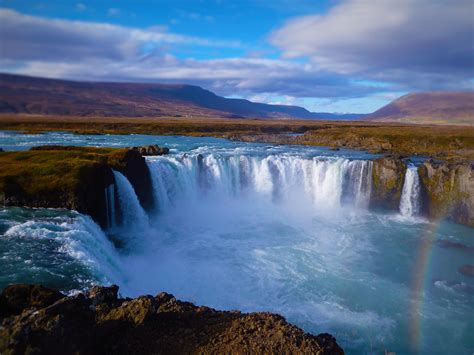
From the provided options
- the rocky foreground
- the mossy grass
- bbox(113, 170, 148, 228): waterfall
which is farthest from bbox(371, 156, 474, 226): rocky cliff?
the rocky foreground

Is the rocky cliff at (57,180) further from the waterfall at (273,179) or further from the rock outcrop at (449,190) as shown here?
the rock outcrop at (449,190)

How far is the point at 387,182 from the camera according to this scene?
30172 mm

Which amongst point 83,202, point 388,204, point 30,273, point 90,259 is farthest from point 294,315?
point 388,204

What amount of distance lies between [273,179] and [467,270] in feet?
56.0

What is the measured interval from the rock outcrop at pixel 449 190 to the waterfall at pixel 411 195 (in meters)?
0.48

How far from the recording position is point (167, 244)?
848 inches

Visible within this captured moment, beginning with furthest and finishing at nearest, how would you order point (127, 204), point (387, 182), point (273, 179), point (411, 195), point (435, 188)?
1. point (273, 179)
2. point (387, 182)
3. point (411, 195)
4. point (435, 188)
5. point (127, 204)

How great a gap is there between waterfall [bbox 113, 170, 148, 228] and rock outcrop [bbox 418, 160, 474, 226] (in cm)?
2229

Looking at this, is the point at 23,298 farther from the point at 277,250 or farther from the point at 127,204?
the point at 277,250

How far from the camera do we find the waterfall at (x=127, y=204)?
A: 22.2m

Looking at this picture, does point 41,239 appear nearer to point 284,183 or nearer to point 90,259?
point 90,259

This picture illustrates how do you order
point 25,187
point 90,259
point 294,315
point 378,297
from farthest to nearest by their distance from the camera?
1. point 25,187
2. point 378,297
3. point 294,315
4. point 90,259

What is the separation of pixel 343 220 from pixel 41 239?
21.4 m

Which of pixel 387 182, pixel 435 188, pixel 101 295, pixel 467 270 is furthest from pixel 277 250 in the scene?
pixel 435 188
